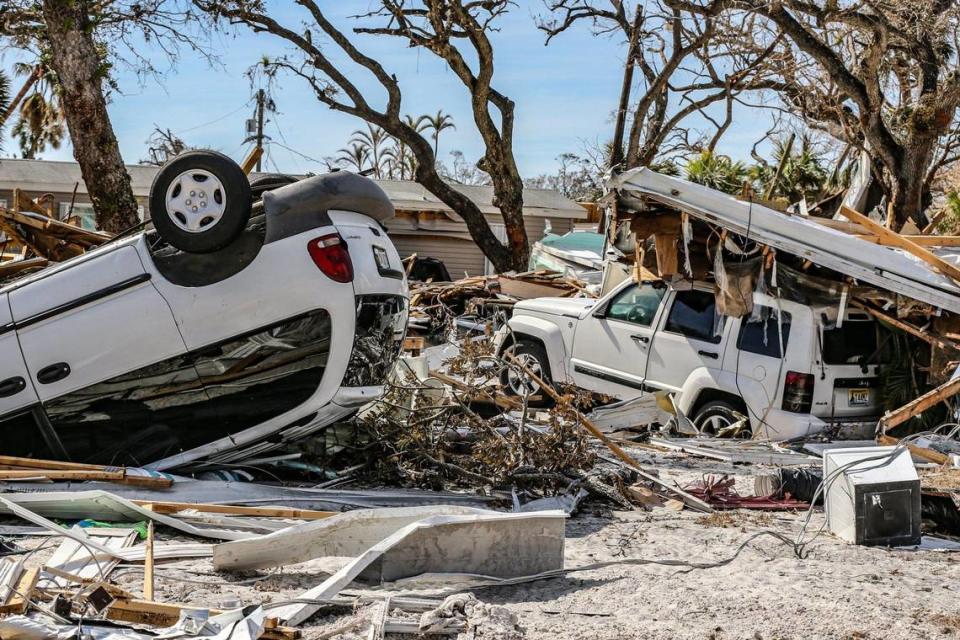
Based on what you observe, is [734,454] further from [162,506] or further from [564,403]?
[162,506]

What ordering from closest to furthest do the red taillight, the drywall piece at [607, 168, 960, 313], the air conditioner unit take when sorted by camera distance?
the air conditioner unit
the red taillight
the drywall piece at [607, 168, 960, 313]

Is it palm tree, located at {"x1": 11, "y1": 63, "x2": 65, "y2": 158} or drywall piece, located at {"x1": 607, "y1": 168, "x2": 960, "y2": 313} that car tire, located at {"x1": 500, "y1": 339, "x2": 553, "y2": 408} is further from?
palm tree, located at {"x1": 11, "y1": 63, "x2": 65, "y2": 158}

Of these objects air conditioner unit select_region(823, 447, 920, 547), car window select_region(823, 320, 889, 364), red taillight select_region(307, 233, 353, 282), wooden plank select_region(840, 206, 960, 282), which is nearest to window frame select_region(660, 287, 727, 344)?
car window select_region(823, 320, 889, 364)

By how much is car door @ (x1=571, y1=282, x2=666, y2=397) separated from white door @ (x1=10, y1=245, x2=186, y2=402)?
5464mm

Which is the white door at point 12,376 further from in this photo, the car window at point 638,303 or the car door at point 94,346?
the car window at point 638,303

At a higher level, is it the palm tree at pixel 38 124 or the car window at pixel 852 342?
the palm tree at pixel 38 124

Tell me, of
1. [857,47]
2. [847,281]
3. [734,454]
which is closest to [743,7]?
[857,47]

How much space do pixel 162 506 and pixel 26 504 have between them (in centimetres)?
73

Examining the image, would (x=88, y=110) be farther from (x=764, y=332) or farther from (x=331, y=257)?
(x=764, y=332)

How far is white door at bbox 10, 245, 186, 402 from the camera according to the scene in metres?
6.27

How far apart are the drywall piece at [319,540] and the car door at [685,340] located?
5186 mm

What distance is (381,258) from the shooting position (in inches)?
269

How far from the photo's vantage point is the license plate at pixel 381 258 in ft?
22.2

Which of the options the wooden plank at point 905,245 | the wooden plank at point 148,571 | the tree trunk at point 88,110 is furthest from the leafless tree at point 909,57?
the wooden plank at point 148,571
